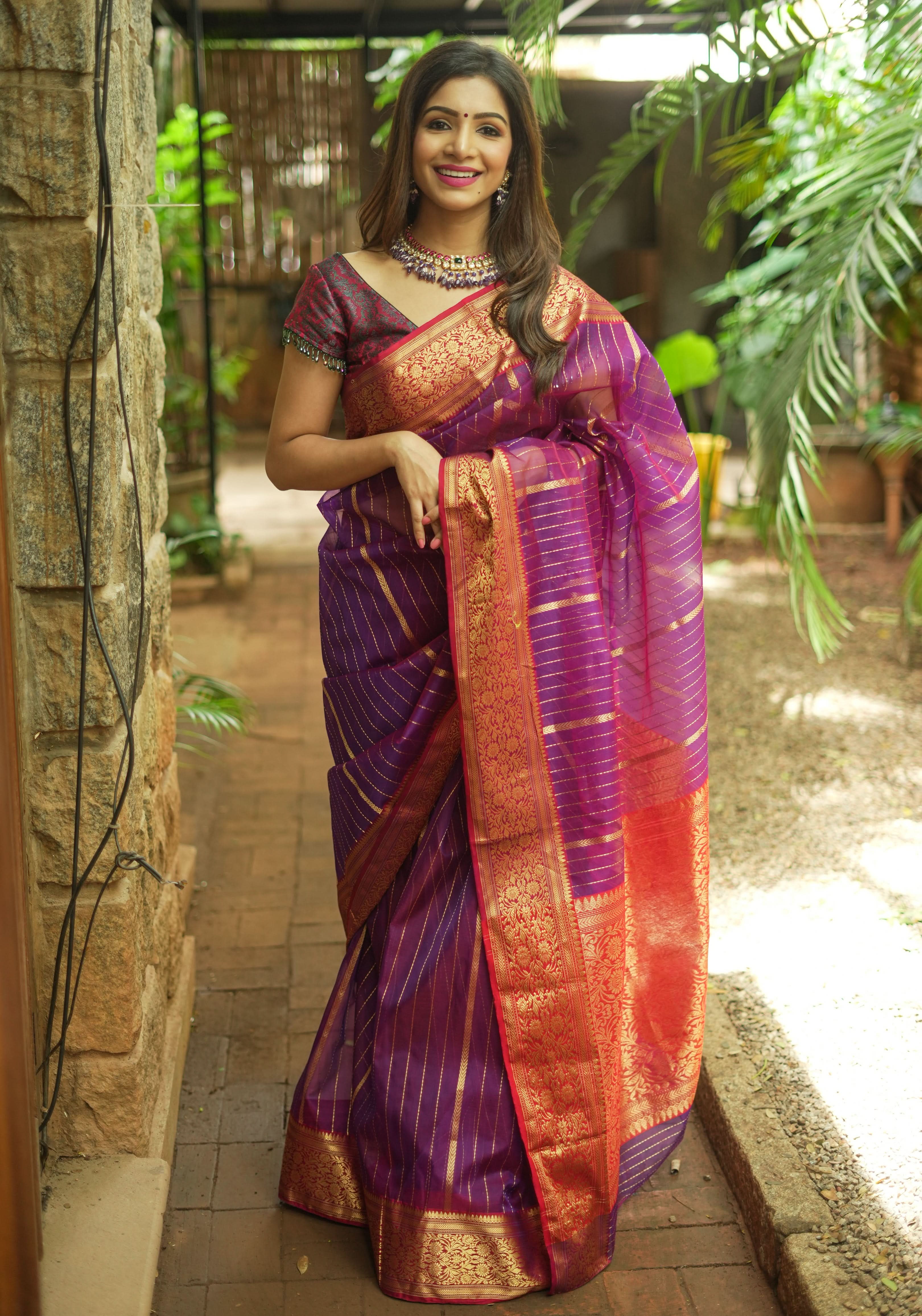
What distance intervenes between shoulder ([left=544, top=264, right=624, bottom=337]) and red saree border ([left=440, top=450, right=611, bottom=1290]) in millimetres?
246

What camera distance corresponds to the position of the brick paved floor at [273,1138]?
2082 millimetres

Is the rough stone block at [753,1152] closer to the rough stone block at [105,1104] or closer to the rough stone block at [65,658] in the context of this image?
the rough stone block at [105,1104]

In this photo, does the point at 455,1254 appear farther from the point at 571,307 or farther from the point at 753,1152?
the point at 571,307

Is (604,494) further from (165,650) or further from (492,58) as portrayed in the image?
(165,650)

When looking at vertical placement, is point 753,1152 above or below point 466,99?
below

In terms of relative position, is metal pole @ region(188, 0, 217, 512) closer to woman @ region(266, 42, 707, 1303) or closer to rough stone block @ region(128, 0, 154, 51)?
rough stone block @ region(128, 0, 154, 51)

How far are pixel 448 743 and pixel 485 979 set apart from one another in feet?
1.25

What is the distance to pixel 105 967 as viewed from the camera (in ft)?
6.68

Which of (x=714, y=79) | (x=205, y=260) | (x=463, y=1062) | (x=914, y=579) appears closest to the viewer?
(x=463, y=1062)

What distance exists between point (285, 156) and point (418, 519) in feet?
33.2

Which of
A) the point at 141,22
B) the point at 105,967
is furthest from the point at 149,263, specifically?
the point at 105,967

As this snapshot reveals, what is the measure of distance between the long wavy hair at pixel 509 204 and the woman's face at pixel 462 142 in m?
0.01

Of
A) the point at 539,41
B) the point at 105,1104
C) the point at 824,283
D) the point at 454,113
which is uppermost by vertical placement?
the point at 539,41

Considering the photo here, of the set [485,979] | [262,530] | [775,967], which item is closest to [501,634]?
[485,979]
